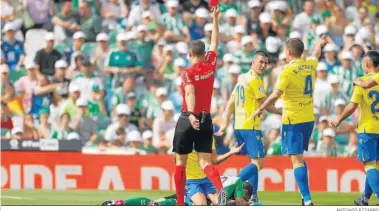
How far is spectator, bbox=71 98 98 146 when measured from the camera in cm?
2489

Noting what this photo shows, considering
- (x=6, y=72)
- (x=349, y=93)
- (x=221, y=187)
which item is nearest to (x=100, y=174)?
(x=6, y=72)

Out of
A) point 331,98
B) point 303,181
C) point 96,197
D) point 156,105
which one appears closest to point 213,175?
point 303,181

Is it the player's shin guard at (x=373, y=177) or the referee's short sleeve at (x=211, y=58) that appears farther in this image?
the player's shin guard at (x=373, y=177)

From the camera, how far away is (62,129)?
979 inches

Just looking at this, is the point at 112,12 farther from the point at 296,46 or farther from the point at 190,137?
the point at 190,137

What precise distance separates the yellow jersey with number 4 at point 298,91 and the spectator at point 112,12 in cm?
924

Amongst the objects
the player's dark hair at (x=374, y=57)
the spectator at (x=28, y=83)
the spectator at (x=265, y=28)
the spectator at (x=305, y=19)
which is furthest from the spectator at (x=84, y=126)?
the player's dark hair at (x=374, y=57)

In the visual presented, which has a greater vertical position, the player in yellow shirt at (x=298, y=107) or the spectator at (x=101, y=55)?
the spectator at (x=101, y=55)

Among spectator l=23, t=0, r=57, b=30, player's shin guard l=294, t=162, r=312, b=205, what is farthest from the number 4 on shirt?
spectator l=23, t=0, r=57, b=30

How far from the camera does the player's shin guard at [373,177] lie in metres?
18.9

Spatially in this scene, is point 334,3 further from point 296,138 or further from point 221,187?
point 221,187

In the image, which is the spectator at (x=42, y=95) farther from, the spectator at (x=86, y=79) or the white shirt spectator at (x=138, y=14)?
the white shirt spectator at (x=138, y=14)

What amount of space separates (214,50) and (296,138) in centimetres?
204

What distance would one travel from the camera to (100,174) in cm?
2397
